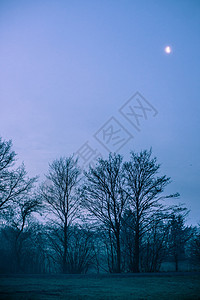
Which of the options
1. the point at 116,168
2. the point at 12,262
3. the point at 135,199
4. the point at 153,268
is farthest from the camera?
the point at 12,262

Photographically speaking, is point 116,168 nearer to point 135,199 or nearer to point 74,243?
point 135,199

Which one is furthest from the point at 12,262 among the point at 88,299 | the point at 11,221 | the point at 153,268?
the point at 88,299

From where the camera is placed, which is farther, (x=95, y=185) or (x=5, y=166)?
(x=5, y=166)

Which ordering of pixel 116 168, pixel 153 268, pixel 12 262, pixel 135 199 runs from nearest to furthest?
pixel 153 268 → pixel 135 199 → pixel 116 168 → pixel 12 262

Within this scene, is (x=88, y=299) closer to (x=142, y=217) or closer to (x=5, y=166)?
(x=142, y=217)

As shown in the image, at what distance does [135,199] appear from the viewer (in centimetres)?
1516

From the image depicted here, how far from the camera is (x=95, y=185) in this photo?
16062 mm

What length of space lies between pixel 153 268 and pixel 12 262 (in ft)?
52.0

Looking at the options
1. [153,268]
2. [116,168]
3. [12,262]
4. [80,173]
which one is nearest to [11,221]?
[12,262]

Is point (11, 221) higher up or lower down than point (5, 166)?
lower down

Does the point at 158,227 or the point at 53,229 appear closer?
the point at 158,227

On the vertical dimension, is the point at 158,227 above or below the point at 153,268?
above

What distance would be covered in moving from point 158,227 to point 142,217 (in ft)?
4.61

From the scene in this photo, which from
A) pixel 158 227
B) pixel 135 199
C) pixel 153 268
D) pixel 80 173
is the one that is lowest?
pixel 153 268
